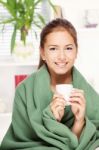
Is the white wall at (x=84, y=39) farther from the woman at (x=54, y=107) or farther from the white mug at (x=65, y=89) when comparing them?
the white mug at (x=65, y=89)

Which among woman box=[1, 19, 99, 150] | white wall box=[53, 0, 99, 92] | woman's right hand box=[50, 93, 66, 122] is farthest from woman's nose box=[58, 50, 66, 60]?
white wall box=[53, 0, 99, 92]

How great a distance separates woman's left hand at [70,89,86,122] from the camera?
1.40 metres

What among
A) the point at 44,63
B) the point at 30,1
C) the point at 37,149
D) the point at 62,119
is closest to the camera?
the point at 37,149

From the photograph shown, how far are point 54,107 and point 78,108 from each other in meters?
0.10

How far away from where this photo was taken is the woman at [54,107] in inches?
55.3

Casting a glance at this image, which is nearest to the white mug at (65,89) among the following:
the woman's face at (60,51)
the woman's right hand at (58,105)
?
the woman's right hand at (58,105)

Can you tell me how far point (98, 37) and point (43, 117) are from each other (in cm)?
131

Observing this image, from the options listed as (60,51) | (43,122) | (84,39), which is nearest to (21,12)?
(84,39)

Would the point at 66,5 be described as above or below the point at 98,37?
above

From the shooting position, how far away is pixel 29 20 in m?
2.37

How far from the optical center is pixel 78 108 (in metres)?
1.44

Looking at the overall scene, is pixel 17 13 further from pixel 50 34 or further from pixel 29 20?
pixel 50 34

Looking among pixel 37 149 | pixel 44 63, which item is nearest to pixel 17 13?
pixel 44 63

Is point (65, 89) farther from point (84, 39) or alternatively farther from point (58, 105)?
point (84, 39)
